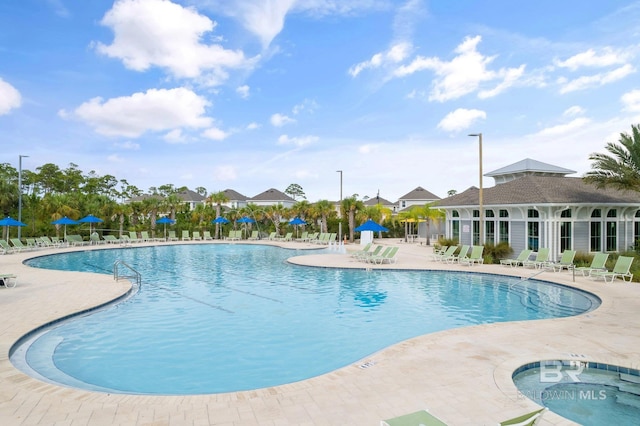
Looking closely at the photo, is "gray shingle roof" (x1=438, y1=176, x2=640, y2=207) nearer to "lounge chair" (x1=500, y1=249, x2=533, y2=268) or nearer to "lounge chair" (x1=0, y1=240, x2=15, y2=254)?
"lounge chair" (x1=500, y1=249, x2=533, y2=268)

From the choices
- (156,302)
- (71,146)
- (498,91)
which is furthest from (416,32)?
(71,146)

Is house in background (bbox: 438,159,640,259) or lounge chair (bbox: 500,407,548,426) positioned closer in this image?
lounge chair (bbox: 500,407,548,426)

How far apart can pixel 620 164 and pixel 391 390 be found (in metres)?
17.6

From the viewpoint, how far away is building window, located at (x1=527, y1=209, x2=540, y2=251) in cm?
1936

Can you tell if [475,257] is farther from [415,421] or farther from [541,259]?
[415,421]

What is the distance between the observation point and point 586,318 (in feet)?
29.9

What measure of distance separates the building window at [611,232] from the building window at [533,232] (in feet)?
11.5

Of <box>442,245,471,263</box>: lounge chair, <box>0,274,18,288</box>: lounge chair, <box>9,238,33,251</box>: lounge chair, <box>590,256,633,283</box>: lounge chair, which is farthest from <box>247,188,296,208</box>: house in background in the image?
<box>590,256,633,283</box>: lounge chair

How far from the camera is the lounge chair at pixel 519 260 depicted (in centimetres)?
1820

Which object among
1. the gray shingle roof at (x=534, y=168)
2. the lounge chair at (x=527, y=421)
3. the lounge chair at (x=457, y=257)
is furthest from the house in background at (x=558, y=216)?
the lounge chair at (x=527, y=421)

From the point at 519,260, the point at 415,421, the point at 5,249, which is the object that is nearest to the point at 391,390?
the point at 415,421

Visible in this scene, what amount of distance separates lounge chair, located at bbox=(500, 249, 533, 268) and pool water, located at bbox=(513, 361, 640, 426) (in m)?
13.0

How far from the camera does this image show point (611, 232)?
19828 millimetres

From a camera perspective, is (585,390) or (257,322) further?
(257,322)
